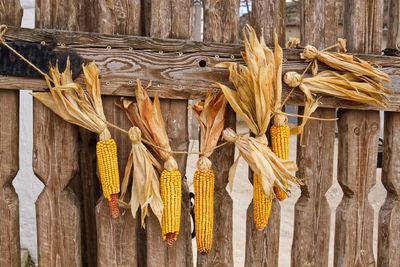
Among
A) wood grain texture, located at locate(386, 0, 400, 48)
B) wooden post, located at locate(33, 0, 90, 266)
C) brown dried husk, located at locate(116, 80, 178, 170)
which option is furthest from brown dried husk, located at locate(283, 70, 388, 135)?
wooden post, located at locate(33, 0, 90, 266)

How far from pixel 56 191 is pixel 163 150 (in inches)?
16.7

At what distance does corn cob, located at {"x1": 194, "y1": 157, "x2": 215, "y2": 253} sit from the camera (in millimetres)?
1873

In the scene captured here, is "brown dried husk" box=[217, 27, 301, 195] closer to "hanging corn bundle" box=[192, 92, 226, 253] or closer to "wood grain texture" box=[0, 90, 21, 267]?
"hanging corn bundle" box=[192, 92, 226, 253]

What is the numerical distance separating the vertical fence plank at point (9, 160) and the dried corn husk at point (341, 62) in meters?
1.07

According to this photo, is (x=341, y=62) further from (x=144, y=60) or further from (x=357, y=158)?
(x=144, y=60)

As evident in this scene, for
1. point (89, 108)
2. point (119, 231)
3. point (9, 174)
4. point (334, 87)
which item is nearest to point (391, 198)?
point (334, 87)

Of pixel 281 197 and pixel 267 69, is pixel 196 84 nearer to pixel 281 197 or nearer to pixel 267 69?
pixel 267 69

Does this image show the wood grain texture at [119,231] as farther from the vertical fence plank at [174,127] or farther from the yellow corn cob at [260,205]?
the yellow corn cob at [260,205]

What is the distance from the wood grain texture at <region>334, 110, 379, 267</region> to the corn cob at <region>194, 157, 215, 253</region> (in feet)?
2.10

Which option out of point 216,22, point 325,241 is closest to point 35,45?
point 216,22

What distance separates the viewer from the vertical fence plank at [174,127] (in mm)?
1938

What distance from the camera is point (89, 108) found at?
5.96 ft

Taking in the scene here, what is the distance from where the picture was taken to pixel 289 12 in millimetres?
11484

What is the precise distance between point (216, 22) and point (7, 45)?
750 mm
